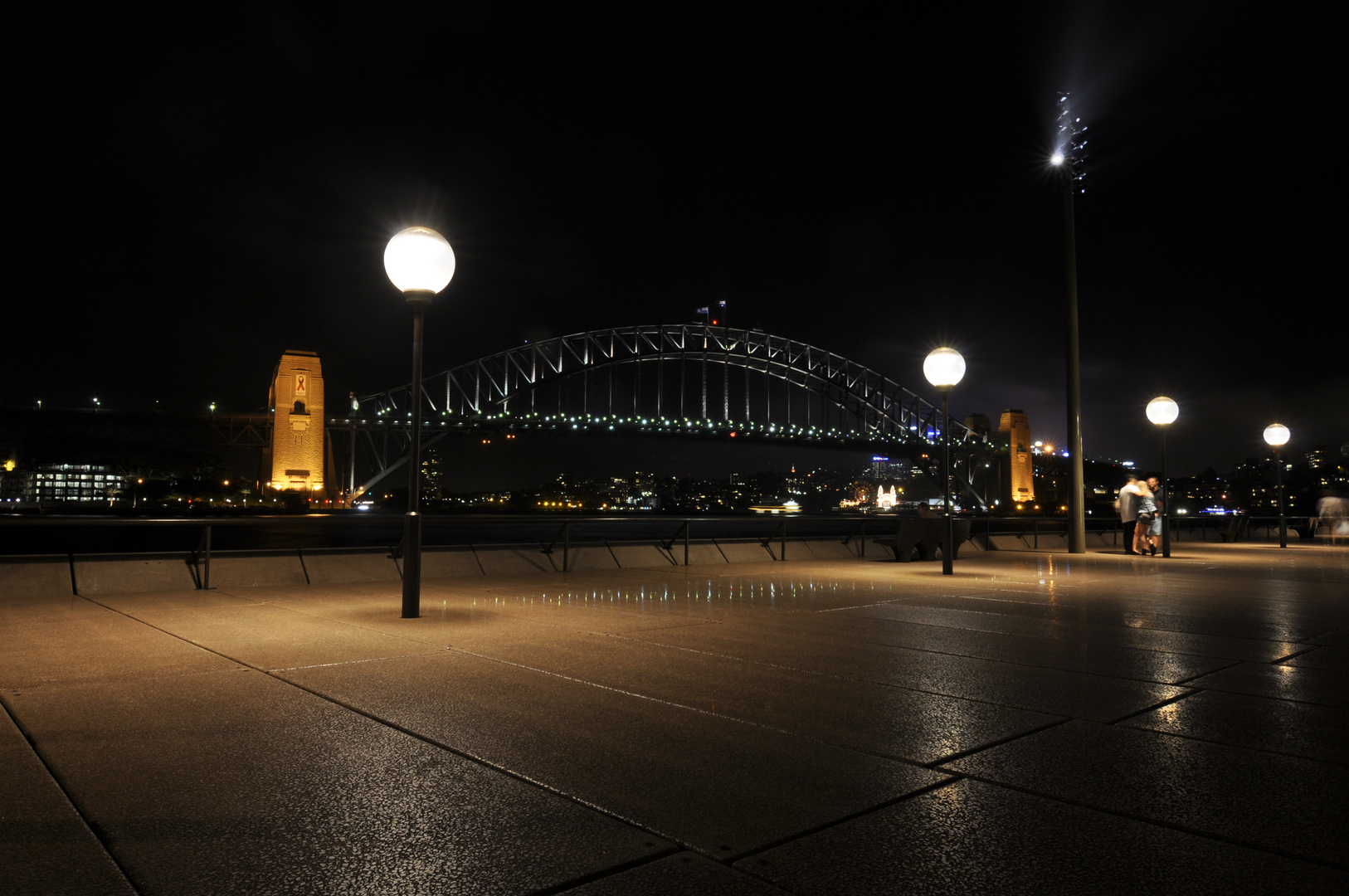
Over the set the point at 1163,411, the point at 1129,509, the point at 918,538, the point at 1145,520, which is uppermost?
the point at 1163,411

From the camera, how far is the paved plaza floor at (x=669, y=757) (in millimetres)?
2354

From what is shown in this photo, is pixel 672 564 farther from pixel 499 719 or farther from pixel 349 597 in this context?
pixel 499 719

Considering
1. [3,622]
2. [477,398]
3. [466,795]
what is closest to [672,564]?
[3,622]

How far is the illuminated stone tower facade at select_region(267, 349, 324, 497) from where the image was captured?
69812 millimetres

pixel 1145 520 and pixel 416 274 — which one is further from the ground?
pixel 416 274

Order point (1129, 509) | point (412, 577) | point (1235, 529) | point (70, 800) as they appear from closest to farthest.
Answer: point (70, 800)
point (412, 577)
point (1129, 509)
point (1235, 529)

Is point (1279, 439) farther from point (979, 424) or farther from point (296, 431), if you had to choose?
point (979, 424)

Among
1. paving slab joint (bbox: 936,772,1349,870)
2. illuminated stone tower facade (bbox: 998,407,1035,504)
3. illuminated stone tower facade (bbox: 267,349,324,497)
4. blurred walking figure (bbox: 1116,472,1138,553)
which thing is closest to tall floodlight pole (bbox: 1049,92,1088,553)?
blurred walking figure (bbox: 1116,472,1138,553)

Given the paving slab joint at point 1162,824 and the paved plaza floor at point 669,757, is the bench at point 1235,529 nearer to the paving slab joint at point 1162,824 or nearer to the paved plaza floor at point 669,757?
the paved plaza floor at point 669,757

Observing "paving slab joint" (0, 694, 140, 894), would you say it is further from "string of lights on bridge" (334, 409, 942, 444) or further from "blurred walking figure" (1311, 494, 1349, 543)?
"string of lights on bridge" (334, 409, 942, 444)

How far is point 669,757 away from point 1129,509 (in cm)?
1554

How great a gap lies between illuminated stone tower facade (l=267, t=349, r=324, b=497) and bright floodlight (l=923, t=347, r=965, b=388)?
218ft

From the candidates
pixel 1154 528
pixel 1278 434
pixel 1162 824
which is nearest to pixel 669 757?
pixel 1162 824

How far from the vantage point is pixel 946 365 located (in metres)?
12.6
